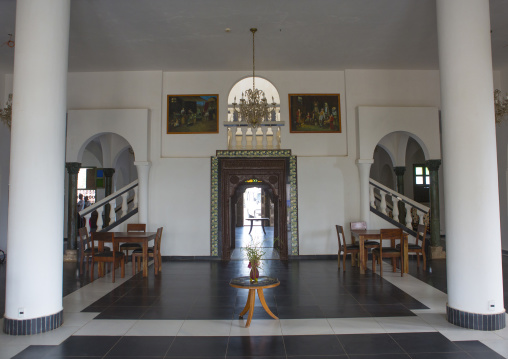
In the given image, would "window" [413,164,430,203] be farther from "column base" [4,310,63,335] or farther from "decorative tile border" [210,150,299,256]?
"column base" [4,310,63,335]

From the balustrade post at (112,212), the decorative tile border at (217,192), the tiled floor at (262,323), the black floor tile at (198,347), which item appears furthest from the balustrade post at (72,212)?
the black floor tile at (198,347)

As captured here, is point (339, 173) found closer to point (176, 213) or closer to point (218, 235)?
point (218, 235)

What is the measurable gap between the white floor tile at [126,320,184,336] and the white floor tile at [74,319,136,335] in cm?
9

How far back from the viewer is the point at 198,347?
4.24 m

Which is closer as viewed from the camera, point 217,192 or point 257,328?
point 257,328

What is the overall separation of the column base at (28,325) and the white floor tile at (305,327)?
2.79m

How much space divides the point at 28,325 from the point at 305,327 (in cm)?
324

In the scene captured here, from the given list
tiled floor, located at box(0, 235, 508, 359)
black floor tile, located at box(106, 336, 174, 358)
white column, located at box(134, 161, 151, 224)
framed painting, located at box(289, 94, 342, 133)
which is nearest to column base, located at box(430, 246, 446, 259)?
tiled floor, located at box(0, 235, 508, 359)

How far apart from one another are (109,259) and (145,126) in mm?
3775

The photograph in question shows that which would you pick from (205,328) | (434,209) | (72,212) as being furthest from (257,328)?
(434,209)

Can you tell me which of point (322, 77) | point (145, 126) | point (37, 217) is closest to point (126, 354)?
point (37, 217)

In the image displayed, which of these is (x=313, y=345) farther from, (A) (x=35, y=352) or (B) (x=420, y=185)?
(B) (x=420, y=185)

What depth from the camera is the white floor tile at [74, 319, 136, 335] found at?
4.72m

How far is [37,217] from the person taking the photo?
478 cm
